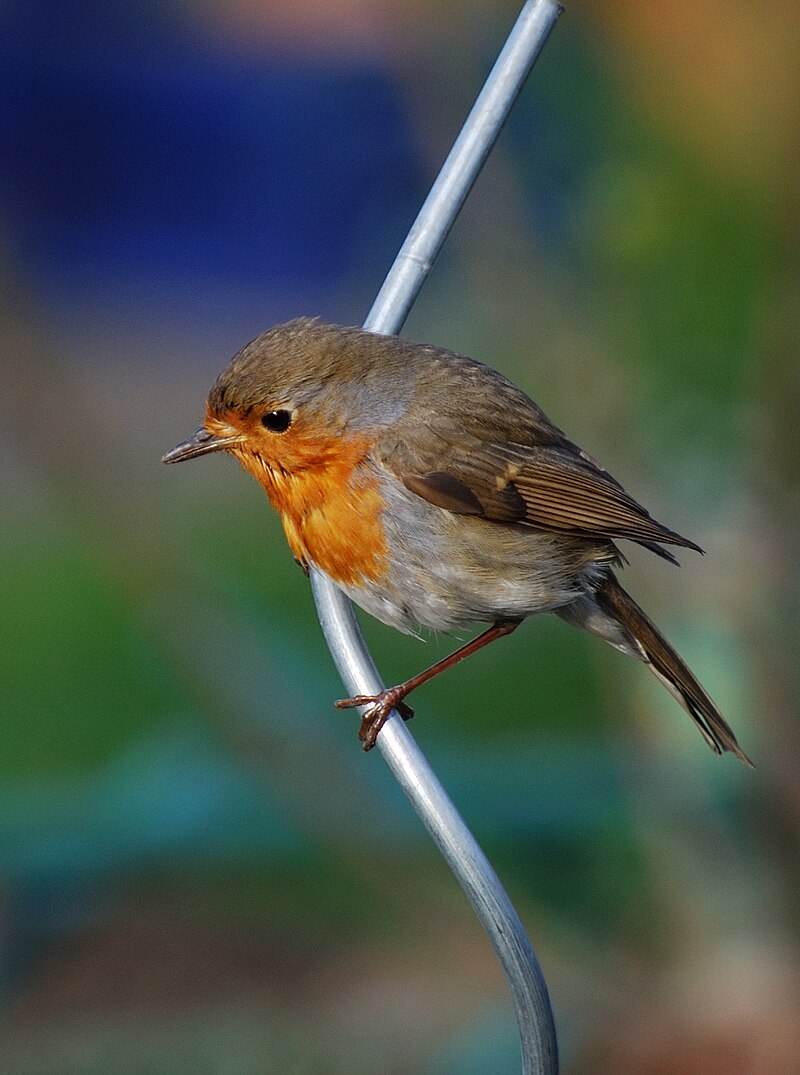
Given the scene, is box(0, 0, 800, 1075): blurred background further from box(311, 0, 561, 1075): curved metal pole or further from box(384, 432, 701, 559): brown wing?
box(311, 0, 561, 1075): curved metal pole

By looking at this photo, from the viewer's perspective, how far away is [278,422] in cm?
219

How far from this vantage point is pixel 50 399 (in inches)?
155

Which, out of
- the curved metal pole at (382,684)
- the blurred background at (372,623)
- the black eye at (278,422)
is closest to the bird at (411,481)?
the black eye at (278,422)

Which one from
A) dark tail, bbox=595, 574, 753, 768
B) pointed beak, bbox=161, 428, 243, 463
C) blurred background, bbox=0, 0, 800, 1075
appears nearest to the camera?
pointed beak, bbox=161, 428, 243, 463

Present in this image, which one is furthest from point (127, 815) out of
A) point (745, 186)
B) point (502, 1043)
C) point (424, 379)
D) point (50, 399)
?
point (424, 379)

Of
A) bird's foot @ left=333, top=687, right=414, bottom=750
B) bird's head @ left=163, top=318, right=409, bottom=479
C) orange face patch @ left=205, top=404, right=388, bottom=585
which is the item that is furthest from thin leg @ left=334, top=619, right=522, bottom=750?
bird's head @ left=163, top=318, right=409, bottom=479

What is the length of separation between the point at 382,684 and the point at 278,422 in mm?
521

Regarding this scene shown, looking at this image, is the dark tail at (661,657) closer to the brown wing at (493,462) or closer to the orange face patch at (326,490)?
the brown wing at (493,462)

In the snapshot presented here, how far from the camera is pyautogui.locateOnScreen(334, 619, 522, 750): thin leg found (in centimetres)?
191

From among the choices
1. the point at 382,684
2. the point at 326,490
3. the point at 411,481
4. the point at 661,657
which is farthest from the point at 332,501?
the point at 661,657

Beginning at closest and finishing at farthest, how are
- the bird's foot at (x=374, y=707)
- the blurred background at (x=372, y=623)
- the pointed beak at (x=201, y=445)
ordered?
the bird's foot at (x=374, y=707) → the pointed beak at (x=201, y=445) → the blurred background at (x=372, y=623)

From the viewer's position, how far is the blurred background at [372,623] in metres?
3.64

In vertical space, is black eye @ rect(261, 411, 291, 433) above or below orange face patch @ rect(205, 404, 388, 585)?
above

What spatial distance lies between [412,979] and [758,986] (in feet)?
4.22
